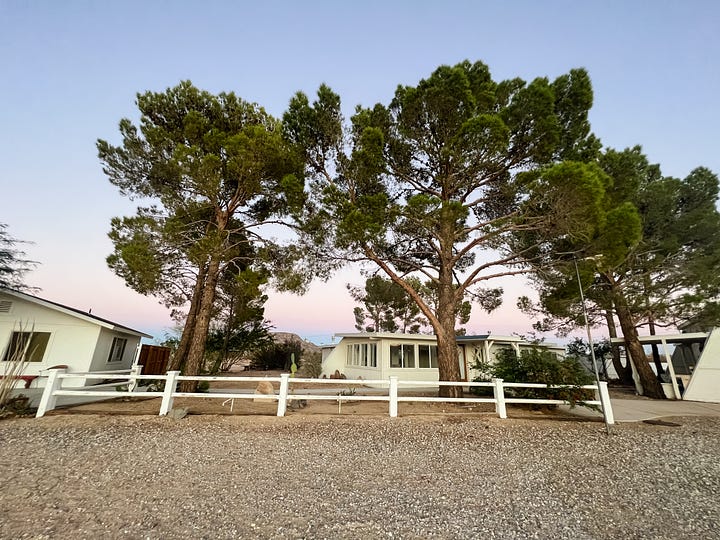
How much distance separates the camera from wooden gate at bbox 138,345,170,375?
988 cm

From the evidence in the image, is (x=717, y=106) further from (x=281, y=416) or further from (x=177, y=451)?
(x=177, y=451)

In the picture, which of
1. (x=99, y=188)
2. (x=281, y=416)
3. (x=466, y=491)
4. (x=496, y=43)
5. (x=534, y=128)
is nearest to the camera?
(x=466, y=491)

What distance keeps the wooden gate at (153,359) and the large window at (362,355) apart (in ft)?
31.0

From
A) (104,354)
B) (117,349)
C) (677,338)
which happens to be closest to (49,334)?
(104,354)

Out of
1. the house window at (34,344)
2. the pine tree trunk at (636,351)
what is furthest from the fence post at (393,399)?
the house window at (34,344)

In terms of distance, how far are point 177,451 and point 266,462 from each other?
1.53 m

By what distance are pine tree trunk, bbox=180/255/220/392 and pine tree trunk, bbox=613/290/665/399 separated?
1543 centimetres

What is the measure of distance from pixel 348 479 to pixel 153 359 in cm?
952

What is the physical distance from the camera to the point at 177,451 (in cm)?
468

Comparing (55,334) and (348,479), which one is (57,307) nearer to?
(55,334)

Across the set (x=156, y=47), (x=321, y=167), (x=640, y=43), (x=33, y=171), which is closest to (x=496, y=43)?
(x=640, y=43)

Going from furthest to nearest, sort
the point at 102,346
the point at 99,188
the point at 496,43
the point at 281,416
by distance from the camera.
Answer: the point at 102,346 < the point at 99,188 < the point at 496,43 < the point at 281,416

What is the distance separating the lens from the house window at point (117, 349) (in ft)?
42.1

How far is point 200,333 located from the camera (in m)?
9.01
